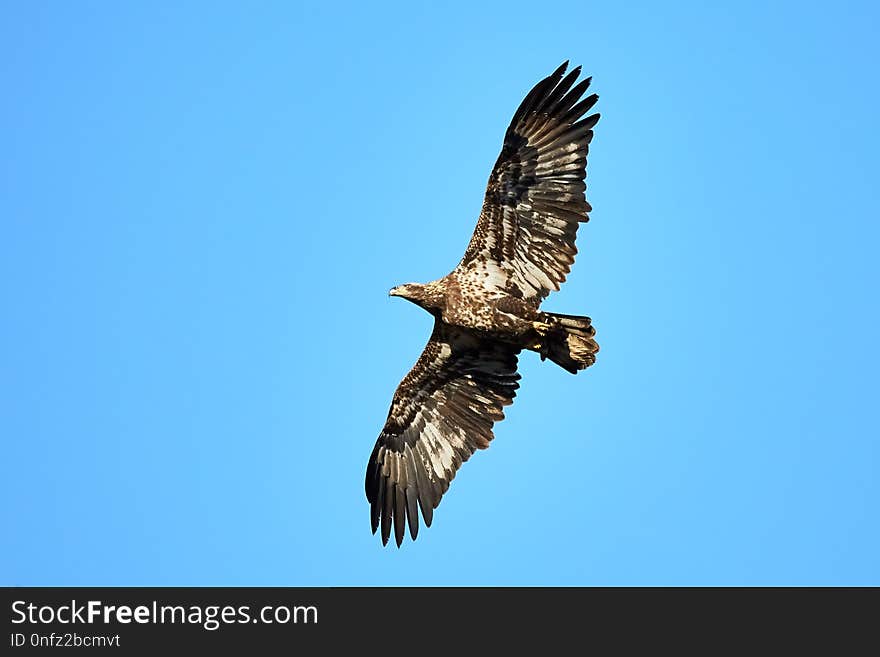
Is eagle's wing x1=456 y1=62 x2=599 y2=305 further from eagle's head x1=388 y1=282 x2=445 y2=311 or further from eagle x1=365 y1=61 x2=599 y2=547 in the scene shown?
eagle's head x1=388 y1=282 x2=445 y2=311

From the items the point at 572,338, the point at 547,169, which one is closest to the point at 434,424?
the point at 572,338

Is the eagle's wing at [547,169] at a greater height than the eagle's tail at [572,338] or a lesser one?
greater

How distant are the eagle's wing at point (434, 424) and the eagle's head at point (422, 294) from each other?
773 millimetres

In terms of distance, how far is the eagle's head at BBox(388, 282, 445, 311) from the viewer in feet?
61.8

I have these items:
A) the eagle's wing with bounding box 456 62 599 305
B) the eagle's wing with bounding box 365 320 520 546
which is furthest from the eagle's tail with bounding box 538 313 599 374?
the eagle's wing with bounding box 365 320 520 546

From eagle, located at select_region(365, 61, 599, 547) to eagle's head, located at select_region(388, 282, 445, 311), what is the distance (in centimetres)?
1

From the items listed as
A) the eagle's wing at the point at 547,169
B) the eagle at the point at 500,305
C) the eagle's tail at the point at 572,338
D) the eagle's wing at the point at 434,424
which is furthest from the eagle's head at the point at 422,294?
the eagle's tail at the point at 572,338

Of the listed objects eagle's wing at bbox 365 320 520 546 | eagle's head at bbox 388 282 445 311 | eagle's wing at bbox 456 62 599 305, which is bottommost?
eagle's wing at bbox 365 320 520 546

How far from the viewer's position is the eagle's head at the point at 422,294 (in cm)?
1884

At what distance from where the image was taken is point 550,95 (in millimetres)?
18438

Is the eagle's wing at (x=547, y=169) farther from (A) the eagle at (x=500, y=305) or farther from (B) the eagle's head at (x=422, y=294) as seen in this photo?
(B) the eagle's head at (x=422, y=294)
